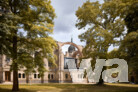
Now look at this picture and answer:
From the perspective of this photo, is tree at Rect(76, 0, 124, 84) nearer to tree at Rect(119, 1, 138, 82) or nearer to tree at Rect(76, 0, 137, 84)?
tree at Rect(76, 0, 137, 84)

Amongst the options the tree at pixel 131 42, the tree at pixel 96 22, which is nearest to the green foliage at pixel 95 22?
the tree at pixel 96 22

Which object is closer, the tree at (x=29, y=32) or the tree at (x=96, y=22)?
the tree at (x=29, y=32)

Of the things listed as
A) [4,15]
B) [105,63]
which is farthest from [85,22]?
[4,15]

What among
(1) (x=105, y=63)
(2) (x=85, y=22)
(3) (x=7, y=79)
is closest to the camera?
(1) (x=105, y=63)

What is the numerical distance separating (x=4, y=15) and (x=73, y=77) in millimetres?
32373

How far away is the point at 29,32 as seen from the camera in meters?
15.6

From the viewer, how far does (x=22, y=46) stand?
16719mm

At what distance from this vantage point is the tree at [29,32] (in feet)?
47.5

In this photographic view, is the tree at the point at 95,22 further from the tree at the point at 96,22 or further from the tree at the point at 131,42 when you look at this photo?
the tree at the point at 131,42

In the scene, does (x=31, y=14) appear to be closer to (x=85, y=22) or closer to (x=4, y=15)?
(x=4, y=15)

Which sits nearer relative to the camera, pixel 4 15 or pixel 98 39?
pixel 4 15

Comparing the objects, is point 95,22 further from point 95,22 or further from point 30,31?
point 30,31

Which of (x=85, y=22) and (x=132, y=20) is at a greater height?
(x=85, y=22)

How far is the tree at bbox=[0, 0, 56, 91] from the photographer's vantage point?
14.5m
